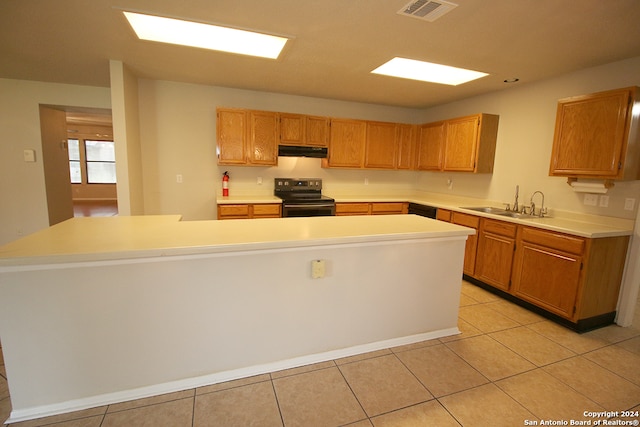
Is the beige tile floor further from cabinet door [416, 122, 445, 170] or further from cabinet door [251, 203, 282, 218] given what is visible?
cabinet door [416, 122, 445, 170]

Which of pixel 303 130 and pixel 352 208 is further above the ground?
pixel 303 130

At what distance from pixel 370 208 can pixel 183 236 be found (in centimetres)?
320

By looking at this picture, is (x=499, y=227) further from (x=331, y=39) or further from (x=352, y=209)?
(x=331, y=39)

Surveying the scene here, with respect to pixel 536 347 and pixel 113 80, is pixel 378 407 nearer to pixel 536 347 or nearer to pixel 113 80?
pixel 536 347

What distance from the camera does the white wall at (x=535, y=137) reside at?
2832 millimetres

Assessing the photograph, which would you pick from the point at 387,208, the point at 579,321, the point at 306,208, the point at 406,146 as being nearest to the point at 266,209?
the point at 306,208

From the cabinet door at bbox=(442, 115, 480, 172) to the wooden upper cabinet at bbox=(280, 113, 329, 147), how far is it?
177 centimetres

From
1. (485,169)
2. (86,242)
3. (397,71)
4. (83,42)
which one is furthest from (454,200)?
(83,42)

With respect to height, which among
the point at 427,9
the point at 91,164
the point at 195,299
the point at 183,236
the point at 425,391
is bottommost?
the point at 425,391

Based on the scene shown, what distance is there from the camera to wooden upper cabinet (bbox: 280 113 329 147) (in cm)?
434

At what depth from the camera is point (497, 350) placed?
234cm

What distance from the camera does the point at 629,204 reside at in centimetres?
275

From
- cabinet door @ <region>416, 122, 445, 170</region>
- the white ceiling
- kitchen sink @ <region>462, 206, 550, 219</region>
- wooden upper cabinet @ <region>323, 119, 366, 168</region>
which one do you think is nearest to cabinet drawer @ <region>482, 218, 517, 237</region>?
kitchen sink @ <region>462, 206, 550, 219</region>

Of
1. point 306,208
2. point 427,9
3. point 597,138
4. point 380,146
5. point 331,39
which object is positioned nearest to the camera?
point 427,9
